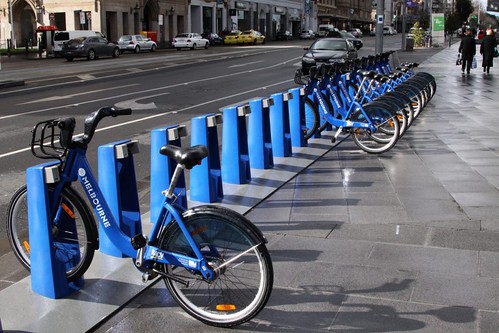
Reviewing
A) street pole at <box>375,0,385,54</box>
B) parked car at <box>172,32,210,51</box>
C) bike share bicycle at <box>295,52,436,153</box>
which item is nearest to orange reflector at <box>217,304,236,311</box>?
bike share bicycle at <box>295,52,436,153</box>

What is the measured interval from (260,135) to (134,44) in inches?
1633

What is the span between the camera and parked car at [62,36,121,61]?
37750mm

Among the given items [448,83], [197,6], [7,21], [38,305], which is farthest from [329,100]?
[197,6]

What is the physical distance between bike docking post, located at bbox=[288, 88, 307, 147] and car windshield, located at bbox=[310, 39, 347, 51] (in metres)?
18.0

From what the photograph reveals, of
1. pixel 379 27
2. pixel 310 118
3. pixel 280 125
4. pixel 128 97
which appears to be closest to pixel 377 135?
pixel 310 118

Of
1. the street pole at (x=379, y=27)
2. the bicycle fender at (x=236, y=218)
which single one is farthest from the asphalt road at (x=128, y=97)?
the street pole at (x=379, y=27)

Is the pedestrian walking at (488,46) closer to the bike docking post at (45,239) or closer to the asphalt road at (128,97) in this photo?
the asphalt road at (128,97)

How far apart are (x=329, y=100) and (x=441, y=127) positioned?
9.97ft

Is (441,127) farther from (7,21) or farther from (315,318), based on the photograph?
(7,21)

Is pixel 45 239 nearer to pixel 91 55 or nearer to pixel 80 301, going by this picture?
pixel 80 301

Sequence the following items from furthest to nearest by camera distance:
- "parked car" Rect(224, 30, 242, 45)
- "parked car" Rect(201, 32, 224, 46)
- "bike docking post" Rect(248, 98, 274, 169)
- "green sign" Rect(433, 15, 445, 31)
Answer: "parked car" Rect(224, 30, 242, 45) → "parked car" Rect(201, 32, 224, 46) → "green sign" Rect(433, 15, 445, 31) → "bike docking post" Rect(248, 98, 274, 169)

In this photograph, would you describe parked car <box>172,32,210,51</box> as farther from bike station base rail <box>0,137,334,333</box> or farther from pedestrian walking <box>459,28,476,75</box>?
bike station base rail <box>0,137,334,333</box>

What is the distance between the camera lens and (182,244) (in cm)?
372

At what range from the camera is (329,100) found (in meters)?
10.1
